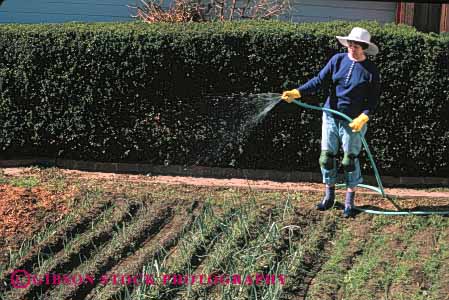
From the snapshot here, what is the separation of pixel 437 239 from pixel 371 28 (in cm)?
266

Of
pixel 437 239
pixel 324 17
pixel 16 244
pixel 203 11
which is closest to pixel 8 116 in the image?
pixel 16 244

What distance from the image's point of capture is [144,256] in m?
5.40

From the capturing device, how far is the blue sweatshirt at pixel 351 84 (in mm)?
6203

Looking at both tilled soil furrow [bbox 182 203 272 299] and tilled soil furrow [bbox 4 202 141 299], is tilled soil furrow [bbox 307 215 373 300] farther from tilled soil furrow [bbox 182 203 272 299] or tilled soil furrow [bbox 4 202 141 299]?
tilled soil furrow [bbox 4 202 141 299]

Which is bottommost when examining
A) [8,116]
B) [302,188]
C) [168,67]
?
[302,188]

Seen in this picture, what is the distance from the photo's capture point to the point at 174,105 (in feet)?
26.2

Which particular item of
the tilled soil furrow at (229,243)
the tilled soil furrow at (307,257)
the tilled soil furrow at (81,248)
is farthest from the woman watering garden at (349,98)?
the tilled soil furrow at (81,248)

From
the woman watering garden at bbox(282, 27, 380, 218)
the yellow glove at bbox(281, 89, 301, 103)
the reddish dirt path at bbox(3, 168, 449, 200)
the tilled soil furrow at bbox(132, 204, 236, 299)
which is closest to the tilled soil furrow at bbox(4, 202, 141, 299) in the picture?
the tilled soil furrow at bbox(132, 204, 236, 299)

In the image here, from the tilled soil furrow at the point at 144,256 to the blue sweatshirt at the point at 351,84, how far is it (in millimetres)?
1559

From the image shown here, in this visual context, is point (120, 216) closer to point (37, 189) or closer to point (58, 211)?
point (58, 211)

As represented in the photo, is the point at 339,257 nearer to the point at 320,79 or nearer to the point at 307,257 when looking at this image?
the point at 307,257

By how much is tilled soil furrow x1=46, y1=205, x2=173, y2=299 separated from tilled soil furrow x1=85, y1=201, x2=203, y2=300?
55 millimetres

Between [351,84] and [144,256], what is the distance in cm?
232

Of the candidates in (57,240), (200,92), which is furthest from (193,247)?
(200,92)
